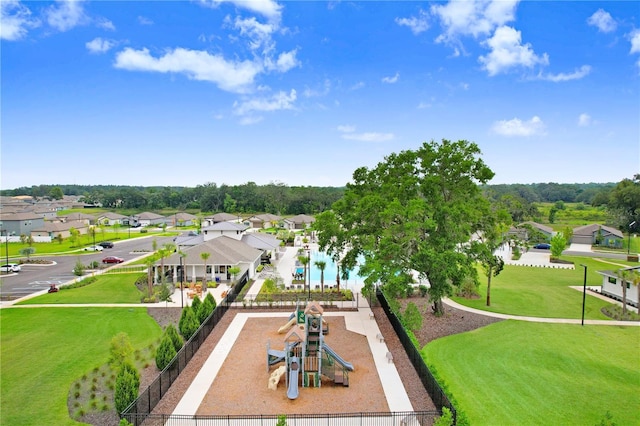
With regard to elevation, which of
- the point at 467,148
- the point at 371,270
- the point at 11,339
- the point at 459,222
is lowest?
the point at 11,339

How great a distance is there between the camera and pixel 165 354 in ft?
58.1

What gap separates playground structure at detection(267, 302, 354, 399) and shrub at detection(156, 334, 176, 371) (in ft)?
14.7

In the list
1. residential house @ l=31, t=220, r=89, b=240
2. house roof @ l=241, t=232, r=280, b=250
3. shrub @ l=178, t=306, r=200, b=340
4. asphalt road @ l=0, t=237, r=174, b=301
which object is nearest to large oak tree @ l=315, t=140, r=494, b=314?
shrub @ l=178, t=306, r=200, b=340

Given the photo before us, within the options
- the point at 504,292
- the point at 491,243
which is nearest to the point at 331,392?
the point at 491,243

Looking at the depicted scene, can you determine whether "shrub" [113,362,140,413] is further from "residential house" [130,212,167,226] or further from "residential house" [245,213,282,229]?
"residential house" [130,212,167,226]

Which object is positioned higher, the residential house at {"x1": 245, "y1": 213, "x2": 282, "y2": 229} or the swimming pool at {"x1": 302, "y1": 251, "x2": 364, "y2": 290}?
the residential house at {"x1": 245, "y1": 213, "x2": 282, "y2": 229}

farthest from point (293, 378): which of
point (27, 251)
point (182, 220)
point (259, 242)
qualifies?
point (182, 220)

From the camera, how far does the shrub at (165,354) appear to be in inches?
694

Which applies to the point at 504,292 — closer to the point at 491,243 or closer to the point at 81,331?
the point at 491,243

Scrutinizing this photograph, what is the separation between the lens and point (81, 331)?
23312 millimetres

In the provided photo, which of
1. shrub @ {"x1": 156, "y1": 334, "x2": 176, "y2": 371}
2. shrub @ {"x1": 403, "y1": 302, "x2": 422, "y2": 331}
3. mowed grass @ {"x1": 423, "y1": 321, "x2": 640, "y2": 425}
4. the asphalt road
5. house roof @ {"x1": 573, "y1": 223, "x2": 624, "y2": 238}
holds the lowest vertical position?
the asphalt road

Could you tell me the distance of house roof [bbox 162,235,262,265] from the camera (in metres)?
35.7

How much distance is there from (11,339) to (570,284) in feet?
141

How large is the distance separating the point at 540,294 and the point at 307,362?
2447cm
